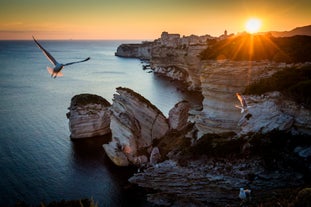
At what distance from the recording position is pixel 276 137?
72.2 feet

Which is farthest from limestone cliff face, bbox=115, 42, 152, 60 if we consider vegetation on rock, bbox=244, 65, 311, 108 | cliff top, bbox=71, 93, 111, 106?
vegetation on rock, bbox=244, 65, 311, 108

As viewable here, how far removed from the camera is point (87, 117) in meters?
39.6

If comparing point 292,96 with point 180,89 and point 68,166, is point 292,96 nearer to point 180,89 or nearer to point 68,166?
point 68,166

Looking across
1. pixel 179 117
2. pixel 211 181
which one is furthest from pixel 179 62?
pixel 211 181

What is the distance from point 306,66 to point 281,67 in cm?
195

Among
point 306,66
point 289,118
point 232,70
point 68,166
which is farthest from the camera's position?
point 68,166

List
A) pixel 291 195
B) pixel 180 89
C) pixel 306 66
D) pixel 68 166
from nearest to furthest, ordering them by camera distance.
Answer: pixel 291 195 < pixel 306 66 < pixel 68 166 < pixel 180 89

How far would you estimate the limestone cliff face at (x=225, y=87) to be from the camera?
2639 centimetres

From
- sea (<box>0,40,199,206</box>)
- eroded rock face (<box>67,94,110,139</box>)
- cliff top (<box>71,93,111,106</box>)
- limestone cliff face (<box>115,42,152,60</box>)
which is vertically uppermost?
limestone cliff face (<box>115,42,152,60</box>)

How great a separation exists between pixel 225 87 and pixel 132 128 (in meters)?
11.8

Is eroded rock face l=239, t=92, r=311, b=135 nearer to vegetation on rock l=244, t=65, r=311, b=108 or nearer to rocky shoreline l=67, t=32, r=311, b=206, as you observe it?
rocky shoreline l=67, t=32, r=311, b=206

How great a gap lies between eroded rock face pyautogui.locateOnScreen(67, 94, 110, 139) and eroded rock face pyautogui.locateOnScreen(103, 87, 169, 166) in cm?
512

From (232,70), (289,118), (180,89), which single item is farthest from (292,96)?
(180,89)

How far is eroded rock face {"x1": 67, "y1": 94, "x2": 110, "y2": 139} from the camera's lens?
3936cm
